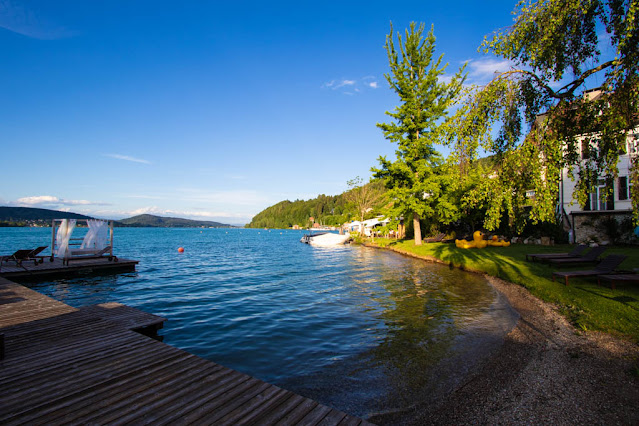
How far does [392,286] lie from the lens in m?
16.7

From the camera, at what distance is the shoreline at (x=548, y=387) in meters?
4.70

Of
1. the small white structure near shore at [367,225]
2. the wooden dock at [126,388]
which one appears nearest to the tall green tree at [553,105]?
the wooden dock at [126,388]

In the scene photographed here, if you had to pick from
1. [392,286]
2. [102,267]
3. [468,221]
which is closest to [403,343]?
[392,286]

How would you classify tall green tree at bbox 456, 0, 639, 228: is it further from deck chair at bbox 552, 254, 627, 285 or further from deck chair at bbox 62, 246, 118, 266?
deck chair at bbox 62, 246, 118, 266

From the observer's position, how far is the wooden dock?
12.5 ft

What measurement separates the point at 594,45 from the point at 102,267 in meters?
27.6

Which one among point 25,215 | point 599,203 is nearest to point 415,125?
point 599,203

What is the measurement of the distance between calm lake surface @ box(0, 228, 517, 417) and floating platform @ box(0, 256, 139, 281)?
1.31 meters

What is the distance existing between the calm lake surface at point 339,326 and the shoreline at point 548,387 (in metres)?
0.45

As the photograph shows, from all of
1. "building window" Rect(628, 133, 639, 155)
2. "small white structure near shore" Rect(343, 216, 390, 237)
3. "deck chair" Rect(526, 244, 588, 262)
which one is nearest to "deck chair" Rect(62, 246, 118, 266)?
"building window" Rect(628, 133, 639, 155)

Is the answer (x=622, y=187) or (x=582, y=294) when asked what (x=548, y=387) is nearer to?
(x=582, y=294)

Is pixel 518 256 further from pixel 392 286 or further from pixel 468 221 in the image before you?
pixel 468 221

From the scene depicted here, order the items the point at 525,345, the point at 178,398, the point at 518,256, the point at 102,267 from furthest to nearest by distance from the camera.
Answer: the point at 102,267 → the point at 518,256 → the point at 525,345 → the point at 178,398

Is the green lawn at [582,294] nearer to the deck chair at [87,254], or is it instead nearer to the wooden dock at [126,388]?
the wooden dock at [126,388]
